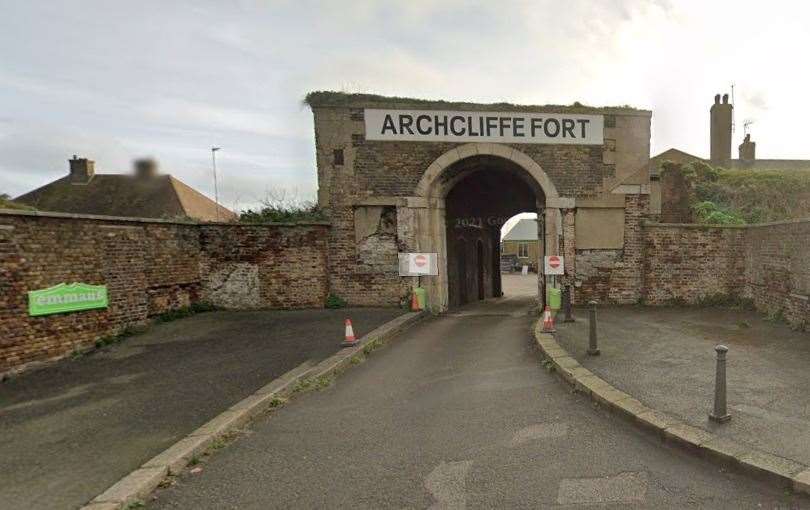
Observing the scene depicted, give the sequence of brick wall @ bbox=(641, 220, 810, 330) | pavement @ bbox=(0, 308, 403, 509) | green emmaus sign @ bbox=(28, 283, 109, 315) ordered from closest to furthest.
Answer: pavement @ bbox=(0, 308, 403, 509) → green emmaus sign @ bbox=(28, 283, 109, 315) → brick wall @ bbox=(641, 220, 810, 330)

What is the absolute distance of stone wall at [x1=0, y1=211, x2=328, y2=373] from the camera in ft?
22.6

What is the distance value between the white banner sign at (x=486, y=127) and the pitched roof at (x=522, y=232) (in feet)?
Answer: 136

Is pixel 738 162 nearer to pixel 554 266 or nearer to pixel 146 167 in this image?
pixel 554 266

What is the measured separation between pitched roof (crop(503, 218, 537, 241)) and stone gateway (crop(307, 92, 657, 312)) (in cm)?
4095

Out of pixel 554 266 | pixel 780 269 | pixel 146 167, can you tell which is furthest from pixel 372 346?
pixel 146 167

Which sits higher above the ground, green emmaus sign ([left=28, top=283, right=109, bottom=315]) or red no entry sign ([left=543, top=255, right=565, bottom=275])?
red no entry sign ([left=543, top=255, right=565, bottom=275])

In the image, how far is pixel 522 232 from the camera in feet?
177

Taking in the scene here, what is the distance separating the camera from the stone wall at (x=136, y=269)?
6.88 meters

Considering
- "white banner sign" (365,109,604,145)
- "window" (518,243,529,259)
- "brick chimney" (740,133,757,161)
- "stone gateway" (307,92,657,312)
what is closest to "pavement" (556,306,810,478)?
"stone gateway" (307,92,657,312)

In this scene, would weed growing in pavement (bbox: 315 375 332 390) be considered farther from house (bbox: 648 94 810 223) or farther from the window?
the window

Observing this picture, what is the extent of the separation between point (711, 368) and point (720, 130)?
31.4 m

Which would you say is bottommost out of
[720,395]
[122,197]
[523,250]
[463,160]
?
[720,395]

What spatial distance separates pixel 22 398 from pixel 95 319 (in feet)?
9.30

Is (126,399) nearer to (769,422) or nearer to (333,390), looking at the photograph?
(333,390)
